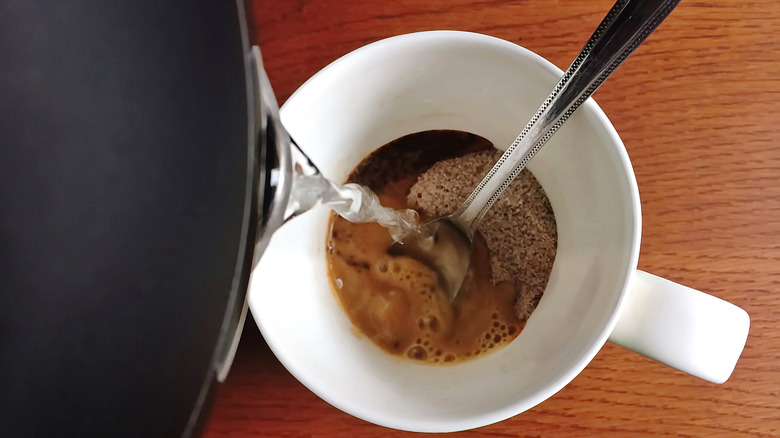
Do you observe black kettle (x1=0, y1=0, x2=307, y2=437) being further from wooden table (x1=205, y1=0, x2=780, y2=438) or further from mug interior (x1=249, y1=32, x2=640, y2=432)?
wooden table (x1=205, y1=0, x2=780, y2=438)

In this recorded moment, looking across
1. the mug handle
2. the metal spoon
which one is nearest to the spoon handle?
the metal spoon

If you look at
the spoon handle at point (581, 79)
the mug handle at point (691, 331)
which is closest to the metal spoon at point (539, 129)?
the spoon handle at point (581, 79)

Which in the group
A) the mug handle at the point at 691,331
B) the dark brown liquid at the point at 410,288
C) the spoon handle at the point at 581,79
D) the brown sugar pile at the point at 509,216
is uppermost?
the spoon handle at the point at 581,79

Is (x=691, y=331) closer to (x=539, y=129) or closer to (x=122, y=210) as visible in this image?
(x=539, y=129)

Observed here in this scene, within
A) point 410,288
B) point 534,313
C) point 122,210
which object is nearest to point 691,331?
point 534,313

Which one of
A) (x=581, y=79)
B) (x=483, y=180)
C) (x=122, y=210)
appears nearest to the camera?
(x=122, y=210)

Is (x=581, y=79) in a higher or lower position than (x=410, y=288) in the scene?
higher

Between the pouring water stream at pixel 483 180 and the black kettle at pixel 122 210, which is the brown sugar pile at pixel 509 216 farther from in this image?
the black kettle at pixel 122 210

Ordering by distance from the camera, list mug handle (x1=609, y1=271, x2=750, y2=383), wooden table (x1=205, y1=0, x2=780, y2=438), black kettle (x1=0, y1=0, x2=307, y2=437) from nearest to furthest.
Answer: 1. black kettle (x1=0, y1=0, x2=307, y2=437)
2. mug handle (x1=609, y1=271, x2=750, y2=383)
3. wooden table (x1=205, y1=0, x2=780, y2=438)

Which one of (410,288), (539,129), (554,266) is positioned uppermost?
(539,129)
